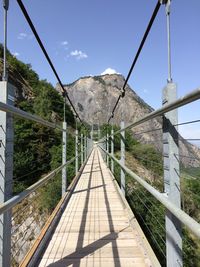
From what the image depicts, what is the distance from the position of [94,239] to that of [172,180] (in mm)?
1217

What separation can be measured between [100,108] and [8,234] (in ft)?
→ 343

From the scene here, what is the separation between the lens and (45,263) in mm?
1738

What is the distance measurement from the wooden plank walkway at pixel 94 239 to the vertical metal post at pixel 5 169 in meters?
0.55

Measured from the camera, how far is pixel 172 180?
116cm

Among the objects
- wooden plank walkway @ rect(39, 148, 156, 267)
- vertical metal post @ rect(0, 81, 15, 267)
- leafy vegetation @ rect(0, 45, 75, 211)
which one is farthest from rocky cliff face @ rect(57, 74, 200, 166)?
vertical metal post @ rect(0, 81, 15, 267)

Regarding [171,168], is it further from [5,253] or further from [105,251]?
[105,251]

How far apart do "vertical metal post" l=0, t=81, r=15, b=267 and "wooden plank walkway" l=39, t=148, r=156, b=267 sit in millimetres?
547

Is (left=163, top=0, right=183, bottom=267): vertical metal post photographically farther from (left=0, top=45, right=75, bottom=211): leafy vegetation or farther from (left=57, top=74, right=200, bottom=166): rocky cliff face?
(left=57, top=74, right=200, bottom=166): rocky cliff face

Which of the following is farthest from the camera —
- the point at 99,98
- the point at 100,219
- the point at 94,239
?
the point at 99,98

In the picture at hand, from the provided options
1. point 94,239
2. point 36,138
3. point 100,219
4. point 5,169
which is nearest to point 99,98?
point 36,138

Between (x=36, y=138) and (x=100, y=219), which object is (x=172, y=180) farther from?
(x=36, y=138)

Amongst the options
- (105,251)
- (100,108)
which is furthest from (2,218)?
(100,108)

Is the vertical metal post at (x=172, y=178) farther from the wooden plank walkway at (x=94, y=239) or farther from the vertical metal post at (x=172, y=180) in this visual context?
the wooden plank walkway at (x=94, y=239)

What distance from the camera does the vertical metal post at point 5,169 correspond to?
3.99ft
